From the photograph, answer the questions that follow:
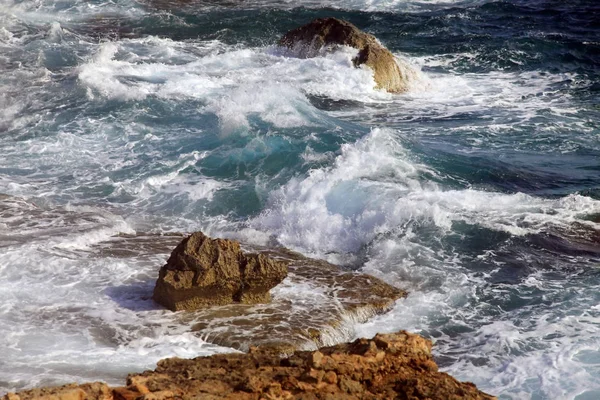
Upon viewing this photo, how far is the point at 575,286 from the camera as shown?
9.80 metres

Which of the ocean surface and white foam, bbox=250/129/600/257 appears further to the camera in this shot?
white foam, bbox=250/129/600/257

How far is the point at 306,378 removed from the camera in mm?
5496

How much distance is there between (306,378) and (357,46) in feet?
50.3

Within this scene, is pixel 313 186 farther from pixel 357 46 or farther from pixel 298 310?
pixel 357 46

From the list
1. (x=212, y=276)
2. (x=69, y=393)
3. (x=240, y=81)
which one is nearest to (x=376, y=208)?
(x=212, y=276)

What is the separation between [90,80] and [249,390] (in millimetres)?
14306

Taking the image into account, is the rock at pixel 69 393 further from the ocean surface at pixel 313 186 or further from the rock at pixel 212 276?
the rock at pixel 212 276

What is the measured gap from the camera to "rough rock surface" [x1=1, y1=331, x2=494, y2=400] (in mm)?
5223

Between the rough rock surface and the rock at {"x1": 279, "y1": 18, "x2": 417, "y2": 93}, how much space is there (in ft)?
44.5

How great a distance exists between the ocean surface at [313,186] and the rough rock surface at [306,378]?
1561 mm

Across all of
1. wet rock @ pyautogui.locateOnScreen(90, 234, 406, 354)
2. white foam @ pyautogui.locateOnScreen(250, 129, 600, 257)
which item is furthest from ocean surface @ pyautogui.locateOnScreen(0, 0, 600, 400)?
wet rock @ pyautogui.locateOnScreen(90, 234, 406, 354)

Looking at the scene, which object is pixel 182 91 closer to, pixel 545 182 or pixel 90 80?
pixel 90 80

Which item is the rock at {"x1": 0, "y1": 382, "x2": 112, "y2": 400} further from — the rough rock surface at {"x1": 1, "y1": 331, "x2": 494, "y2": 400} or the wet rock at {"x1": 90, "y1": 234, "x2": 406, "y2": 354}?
the wet rock at {"x1": 90, "y1": 234, "x2": 406, "y2": 354}

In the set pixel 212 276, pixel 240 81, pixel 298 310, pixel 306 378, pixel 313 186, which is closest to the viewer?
pixel 306 378
